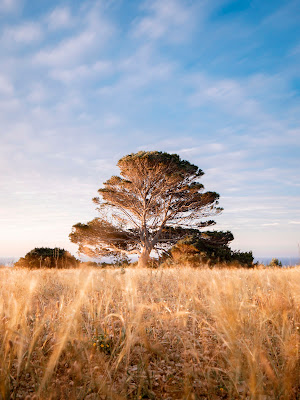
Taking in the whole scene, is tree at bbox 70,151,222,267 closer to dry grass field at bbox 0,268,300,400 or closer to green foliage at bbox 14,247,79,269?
green foliage at bbox 14,247,79,269

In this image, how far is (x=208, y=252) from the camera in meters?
17.9

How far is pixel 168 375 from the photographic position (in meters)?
2.29

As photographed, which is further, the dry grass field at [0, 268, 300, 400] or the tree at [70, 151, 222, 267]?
the tree at [70, 151, 222, 267]

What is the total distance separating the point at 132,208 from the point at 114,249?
11.9ft

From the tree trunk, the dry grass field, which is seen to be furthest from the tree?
the dry grass field

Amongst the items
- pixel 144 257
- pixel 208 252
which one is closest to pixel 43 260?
pixel 144 257

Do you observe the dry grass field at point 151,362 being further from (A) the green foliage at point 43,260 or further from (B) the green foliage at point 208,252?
(A) the green foliage at point 43,260

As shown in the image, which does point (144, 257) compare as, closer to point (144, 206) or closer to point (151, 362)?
point (144, 206)

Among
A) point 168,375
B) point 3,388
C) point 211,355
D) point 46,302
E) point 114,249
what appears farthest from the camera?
point 114,249

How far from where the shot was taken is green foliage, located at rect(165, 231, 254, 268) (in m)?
16.1

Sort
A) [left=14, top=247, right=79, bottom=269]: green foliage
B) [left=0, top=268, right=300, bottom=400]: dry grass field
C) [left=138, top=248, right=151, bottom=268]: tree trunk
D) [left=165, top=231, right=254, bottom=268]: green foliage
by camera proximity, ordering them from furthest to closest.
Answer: [left=138, top=248, right=151, bottom=268]: tree trunk → [left=14, top=247, right=79, bottom=269]: green foliage → [left=165, top=231, right=254, bottom=268]: green foliage → [left=0, top=268, right=300, bottom=400]: dry grass field

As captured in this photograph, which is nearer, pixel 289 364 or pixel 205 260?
pixel 289 364

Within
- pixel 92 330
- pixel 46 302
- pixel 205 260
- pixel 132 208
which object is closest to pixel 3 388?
pixel 92 330

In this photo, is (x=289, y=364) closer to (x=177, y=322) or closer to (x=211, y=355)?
(x=211, y=355)
